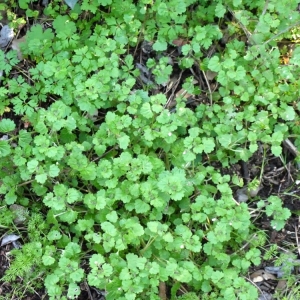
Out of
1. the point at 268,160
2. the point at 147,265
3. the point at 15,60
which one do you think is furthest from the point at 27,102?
the point at 268,160

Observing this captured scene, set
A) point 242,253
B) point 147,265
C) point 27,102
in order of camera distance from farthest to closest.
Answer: point 27,102 → point 242,253 → point 147,265

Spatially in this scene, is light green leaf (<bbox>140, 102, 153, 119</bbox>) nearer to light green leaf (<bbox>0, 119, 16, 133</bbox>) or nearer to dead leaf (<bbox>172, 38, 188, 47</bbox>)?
dead leaf (<bbox>172, 38, 188, 47</bbox>)

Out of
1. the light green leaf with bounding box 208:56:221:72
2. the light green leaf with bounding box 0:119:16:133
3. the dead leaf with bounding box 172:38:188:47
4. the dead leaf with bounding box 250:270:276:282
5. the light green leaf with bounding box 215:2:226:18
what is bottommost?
the dead leaf with bounding box 250:270:276:282

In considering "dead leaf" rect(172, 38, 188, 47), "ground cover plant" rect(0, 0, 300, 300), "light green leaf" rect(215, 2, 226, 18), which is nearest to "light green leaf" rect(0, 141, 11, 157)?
"ground cover plant" rect(0, 0, 300, 300)

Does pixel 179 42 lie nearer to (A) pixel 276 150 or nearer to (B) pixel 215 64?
(B) pixel 215 64

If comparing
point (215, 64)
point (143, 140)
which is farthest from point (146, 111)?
point (215, 64)

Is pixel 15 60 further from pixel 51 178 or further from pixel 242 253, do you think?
pixel 242 253

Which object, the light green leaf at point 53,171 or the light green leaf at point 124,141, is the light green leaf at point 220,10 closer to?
the light green leaf at point 124,141

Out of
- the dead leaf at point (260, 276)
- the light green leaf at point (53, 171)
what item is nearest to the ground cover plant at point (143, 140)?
the light green leaf at point (53, 171)
